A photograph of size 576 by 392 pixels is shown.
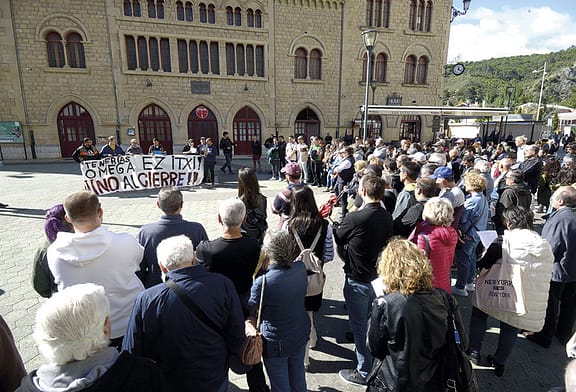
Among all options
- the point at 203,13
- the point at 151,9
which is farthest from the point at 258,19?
the point at 151,9

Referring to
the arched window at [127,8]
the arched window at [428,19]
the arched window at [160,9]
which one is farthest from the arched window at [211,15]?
the arched window at [428,19]

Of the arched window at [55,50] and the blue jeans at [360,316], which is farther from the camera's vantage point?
the arched window at [55,50]

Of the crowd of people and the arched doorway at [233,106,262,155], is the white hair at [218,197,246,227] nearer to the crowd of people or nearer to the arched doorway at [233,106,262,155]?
the crowd of people

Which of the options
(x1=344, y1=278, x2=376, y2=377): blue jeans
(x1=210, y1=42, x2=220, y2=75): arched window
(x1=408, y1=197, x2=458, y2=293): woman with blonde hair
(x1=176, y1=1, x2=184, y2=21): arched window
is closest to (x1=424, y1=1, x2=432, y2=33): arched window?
(x1=210, y1=42, x2=220, y2=75): arched window

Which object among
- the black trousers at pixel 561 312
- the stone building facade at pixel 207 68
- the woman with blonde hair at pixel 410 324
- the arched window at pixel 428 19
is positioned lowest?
the black trousers at pixel 561 312

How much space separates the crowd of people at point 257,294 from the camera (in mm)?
1421

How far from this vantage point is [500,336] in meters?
3.15

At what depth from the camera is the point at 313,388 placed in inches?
119

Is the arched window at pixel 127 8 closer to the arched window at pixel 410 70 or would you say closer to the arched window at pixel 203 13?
the arched window at pixel 203 13

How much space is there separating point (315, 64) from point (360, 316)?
21.5 m

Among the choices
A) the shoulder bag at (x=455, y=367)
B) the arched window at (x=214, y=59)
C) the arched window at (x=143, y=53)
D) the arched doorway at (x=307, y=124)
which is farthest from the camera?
the arched doorway at (x=307, y=124)

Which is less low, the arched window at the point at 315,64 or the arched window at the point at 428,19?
the arched window at the point at 428,19

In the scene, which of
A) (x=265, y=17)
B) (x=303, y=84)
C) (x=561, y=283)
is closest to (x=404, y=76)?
(x=303, y=84)

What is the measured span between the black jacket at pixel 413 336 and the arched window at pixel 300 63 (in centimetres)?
2175
